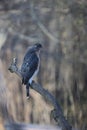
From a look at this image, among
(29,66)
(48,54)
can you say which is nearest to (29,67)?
(29,66)

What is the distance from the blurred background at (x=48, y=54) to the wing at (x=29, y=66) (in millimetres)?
784

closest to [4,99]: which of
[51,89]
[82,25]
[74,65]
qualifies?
[51,89]

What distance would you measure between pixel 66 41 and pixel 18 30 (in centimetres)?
37

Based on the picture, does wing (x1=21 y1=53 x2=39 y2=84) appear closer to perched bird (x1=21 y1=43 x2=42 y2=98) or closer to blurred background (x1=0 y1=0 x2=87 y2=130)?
perched bird (x1=21 y1=43 x2=42 y2=98)

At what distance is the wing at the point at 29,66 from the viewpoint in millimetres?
2434

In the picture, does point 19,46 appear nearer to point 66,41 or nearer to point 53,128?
point 66,41

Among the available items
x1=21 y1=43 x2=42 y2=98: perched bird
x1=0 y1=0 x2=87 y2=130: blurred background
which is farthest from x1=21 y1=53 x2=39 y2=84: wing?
x1=0 y1=0 x2=87 y2=130: blurred background

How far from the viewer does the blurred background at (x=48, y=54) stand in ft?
11.1

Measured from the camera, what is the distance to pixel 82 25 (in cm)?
350

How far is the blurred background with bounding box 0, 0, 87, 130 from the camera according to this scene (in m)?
3.38

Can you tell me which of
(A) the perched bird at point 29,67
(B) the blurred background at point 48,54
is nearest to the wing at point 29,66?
(A) the perched bird at point 29,67

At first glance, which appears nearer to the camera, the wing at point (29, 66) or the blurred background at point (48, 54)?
the wing at point (29, 66)

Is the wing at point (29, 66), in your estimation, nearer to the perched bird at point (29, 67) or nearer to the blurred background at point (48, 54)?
the perched bird at point (29, 67)

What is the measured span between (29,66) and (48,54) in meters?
0.97
